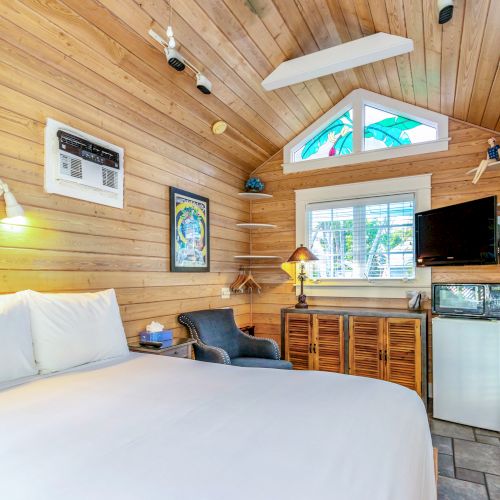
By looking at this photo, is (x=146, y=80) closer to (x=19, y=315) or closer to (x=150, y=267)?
(x=150, y=267)

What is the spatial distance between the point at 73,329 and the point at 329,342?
2.53 metres

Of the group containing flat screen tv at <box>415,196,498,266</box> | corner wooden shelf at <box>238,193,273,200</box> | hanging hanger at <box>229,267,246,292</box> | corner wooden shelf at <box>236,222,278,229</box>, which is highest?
corner wooden shelf at <box>238,193,273,200</box>

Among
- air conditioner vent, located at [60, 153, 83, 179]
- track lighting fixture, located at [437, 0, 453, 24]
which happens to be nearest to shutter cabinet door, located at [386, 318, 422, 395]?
track lighting fixture, located at [437, 0, 453, 24]

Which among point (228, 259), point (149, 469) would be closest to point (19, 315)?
point (149, 469)

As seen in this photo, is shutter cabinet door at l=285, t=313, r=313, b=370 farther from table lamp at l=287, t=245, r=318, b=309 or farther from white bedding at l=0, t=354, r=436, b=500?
white bedding at l=0, t=354, r=436, b=500

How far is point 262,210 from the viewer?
4684mm

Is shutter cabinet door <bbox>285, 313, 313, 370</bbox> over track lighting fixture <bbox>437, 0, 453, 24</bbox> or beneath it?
beneath

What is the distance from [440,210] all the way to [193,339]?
2.55 metres

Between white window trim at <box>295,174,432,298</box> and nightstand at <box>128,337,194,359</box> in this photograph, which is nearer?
nightstand at <box>128,337,194,359</box>

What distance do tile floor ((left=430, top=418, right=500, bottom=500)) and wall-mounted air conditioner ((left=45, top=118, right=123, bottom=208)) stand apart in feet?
9.47

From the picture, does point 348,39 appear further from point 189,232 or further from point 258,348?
point 258,348

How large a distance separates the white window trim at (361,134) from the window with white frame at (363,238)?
0.47 m

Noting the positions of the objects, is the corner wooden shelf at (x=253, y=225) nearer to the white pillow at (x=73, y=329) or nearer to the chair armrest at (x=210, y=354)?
the chair armrest at (x=210, y=354)

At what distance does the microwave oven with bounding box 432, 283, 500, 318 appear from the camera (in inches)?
121
